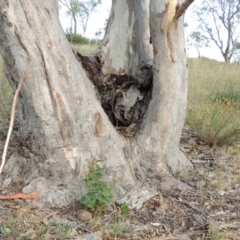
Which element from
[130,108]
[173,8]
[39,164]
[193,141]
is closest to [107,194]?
[39,164]

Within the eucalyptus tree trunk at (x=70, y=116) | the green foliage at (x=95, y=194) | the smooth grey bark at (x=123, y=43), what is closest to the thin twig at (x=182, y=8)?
the eucalyptus tree trunk at (x=70, y=116)

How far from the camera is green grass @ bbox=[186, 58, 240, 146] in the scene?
4406mm

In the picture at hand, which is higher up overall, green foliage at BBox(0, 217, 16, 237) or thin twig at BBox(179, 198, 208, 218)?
thin twig at BBox(179, 198, 208, 218)

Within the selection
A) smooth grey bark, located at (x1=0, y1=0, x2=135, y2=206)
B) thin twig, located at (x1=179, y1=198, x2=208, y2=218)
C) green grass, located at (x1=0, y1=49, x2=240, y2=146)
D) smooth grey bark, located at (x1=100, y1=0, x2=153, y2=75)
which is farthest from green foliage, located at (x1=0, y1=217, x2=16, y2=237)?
smooth grey bark, located at (x1=100, y1=0, x2=153, y2=75)

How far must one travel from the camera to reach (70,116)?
311cm

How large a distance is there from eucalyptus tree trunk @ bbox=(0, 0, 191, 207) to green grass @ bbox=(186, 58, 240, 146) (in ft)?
2.88

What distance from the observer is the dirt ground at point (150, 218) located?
2693 millimetres

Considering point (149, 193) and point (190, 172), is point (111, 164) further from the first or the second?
point (190, 172)

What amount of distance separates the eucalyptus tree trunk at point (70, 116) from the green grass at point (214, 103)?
877 millimetres

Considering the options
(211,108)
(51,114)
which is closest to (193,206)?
(51,114)

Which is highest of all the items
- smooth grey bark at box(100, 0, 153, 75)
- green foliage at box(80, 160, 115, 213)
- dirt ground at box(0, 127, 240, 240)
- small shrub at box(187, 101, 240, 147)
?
smooth grey bark at box(100, 0, 153, 75)

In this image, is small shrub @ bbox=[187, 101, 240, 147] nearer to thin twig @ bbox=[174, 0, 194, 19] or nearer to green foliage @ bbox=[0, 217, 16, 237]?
thin twig @ bbox=[174, 0, 194, 19]

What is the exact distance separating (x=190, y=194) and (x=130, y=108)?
973mm

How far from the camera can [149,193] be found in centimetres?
324
